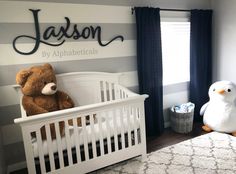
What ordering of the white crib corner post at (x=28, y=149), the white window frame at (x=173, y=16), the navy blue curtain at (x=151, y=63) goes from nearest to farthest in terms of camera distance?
the white crib corner post at (x=28, y=149) < the navy blue curtain at (x=151, y=63) < the white window frame at (x=173, y=16)

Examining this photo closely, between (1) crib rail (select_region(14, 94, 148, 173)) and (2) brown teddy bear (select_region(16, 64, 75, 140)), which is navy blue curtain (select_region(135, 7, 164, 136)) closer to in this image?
(1) crib rail (select_region(14, 94, 148, 173))

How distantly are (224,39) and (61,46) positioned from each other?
237cm

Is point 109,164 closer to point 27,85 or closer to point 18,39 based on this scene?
point 27,85

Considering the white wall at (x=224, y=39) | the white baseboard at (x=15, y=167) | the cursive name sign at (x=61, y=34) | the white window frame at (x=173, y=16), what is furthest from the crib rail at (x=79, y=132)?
the white wall at (x=224, y=39)

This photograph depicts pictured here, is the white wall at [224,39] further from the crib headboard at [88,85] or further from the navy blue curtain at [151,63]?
the crib headboard at [88,85]

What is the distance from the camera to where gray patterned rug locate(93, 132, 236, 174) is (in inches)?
82.3

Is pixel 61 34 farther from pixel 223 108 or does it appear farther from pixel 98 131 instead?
pixel 223 108

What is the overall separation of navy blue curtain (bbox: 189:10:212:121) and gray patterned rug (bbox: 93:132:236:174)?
0.85 metres

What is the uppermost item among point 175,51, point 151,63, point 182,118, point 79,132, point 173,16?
point 173,16

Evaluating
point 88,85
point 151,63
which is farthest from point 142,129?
point 151,63

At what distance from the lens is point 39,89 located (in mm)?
2090

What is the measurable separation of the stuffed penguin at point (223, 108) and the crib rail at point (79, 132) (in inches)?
47.2

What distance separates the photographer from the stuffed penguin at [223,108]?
2717 mm

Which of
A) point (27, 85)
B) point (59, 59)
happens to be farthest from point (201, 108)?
point (27, 85)
